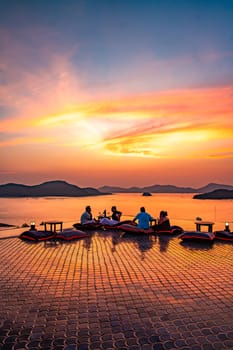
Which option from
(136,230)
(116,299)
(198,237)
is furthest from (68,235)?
(116,299)

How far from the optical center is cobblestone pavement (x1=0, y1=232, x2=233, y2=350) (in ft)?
11.8

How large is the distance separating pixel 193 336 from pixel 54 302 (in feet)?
7.35

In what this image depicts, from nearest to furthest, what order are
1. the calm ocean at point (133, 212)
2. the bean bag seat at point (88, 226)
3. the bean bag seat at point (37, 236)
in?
the bean bag seat at point (37, 236), the bean bag seat at point (88, 226), the calm ocean at point (133, 212)

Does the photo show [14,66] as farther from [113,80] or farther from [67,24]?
[113,80]

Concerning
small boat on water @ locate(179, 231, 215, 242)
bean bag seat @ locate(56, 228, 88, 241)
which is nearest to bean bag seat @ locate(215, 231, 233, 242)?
small boat on water @ locate(179, 231, 215, 242)

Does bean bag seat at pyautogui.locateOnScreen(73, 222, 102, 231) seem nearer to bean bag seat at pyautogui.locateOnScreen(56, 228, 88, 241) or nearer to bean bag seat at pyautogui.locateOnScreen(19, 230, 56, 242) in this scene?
bean bag seat at pyautogui.locateOnScreen(56, 228, 88, 241)

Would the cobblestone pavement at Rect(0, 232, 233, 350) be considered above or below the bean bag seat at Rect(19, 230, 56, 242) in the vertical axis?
below

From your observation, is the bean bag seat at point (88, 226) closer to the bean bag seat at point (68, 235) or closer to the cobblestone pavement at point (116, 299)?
the bean bag seat at point (68, 235)

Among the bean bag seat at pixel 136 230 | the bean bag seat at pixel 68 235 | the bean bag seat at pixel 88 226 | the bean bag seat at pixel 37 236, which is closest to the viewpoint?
the bean bag seat at pixel 37 236

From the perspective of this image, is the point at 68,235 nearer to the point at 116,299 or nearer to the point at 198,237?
the point at 198,237

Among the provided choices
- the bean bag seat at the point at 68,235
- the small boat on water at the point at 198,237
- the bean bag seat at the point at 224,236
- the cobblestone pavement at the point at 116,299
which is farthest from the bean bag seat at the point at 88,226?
the bean bag seat at the point at 224,236

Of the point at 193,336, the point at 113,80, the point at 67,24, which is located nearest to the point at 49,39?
the point at 67,24

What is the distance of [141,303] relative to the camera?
4719 millimetres

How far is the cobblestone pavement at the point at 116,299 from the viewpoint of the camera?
3.61m
